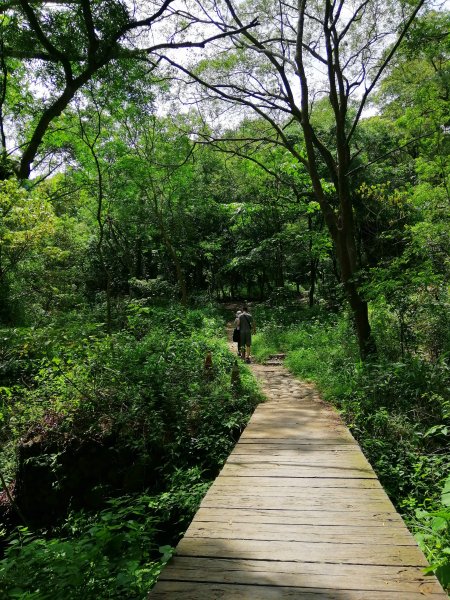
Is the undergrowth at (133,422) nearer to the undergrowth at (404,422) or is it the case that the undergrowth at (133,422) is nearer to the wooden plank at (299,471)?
the wooden plank at (299,471)

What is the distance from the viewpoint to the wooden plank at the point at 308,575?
2.49 meters

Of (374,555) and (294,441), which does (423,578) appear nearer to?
(374,555)

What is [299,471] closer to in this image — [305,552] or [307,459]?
[307,459]

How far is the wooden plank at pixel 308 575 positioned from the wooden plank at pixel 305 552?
0.23 ft

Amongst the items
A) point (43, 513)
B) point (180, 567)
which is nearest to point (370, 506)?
point (180, 567)

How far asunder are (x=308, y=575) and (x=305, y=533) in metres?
0.57

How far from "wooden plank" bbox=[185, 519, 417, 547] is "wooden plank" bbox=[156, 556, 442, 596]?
1.10 ft

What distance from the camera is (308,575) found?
103 inches

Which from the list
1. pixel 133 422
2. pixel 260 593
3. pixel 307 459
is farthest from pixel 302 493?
pixel 133 422

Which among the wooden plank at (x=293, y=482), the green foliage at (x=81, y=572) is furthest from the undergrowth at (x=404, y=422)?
the green foliage at (x=81, y=572)

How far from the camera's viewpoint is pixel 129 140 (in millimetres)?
→ 18812

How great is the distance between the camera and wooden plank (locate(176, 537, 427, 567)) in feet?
9.09

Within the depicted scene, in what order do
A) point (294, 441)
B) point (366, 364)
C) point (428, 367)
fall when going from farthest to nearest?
point (366, 364)
point (428, 367)
point (294, 441)

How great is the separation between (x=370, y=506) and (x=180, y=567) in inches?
71.2
